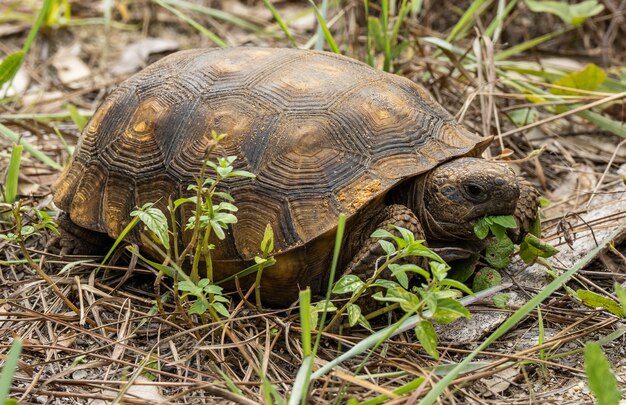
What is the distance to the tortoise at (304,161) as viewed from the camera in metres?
2.91

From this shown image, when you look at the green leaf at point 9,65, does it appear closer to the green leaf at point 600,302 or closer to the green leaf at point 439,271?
the green leaf at point 439,271

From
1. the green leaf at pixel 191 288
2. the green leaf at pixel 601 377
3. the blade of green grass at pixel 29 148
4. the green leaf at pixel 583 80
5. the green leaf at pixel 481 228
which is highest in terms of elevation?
the green leaf at pixel 583 80

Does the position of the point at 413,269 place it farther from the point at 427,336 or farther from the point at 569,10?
the point at 569,10

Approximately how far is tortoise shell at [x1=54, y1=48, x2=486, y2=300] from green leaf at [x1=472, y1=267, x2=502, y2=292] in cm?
50

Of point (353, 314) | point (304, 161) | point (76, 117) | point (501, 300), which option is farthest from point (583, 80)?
point (76, 117)

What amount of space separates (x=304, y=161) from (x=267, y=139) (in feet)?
0.61

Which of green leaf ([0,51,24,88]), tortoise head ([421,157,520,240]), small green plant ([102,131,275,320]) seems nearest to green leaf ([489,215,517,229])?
tortoise head ([421,157,520,240])

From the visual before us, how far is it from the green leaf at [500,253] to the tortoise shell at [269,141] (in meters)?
0.41

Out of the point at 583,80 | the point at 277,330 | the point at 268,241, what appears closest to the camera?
the point at 268,241

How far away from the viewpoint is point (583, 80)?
13.9ft

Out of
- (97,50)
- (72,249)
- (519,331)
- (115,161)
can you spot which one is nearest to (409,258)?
(519,331)

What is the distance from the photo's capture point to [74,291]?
3.14 metres

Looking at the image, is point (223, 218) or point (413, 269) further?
point (223, 218)

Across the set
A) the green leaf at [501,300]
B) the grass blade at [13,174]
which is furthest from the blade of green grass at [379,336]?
the grass blade at [13,174]
